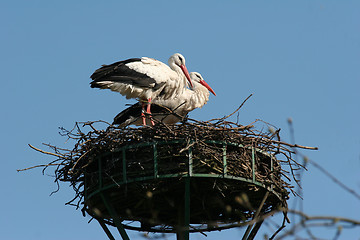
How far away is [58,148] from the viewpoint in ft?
26.7

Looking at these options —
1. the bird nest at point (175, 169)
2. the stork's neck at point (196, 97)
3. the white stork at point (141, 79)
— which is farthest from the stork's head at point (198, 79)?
the bird nest at point (175, 169)

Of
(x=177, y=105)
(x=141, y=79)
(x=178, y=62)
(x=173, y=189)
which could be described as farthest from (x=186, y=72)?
(x=173, y=189)

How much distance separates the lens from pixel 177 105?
11.0m

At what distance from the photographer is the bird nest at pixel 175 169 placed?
7.18m

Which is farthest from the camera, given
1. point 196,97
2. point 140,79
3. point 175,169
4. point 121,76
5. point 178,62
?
point 178,62

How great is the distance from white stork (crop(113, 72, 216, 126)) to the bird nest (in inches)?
88.1

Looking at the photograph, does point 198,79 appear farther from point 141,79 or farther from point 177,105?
point 141,79

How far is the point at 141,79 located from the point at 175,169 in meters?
3.35

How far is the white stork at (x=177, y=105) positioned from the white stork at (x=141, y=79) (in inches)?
6.1

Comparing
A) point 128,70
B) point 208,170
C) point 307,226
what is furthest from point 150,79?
point 307,226

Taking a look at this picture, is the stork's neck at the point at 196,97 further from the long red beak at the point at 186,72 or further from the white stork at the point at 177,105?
the long red beak at the point at 186,72

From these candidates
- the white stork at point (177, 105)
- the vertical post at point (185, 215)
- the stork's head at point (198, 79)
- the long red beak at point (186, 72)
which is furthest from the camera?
the stork's head at point (198, 79)

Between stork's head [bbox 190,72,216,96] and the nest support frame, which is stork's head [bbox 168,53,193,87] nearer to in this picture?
stork's head [bbox 190,72,216,96]

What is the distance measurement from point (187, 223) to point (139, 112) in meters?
3.82
